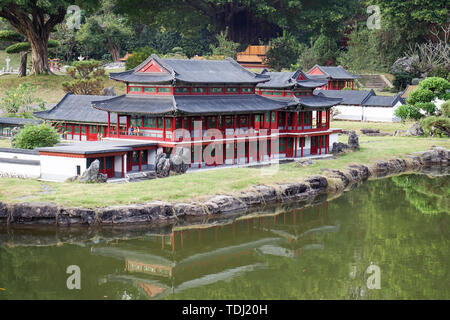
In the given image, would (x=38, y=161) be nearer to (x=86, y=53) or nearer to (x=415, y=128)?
(x=415, y=128)

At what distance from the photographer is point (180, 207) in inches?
1421

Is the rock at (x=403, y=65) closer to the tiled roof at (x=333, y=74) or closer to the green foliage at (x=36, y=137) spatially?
the tiled roof at (x=333, y=74)

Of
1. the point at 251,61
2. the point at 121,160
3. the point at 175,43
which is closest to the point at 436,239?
the point at 121,160

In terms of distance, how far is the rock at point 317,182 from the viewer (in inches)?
1737

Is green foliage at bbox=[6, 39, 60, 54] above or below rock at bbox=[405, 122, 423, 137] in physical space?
above

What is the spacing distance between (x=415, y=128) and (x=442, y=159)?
9.38 m

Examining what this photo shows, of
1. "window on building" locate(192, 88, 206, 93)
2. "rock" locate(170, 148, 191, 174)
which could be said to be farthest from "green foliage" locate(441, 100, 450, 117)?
"rock" locate(170, 148, 191, 174)

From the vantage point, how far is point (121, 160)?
42.9 meters

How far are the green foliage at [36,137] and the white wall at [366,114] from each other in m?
45.1

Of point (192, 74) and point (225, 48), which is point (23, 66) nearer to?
point (225, 48)

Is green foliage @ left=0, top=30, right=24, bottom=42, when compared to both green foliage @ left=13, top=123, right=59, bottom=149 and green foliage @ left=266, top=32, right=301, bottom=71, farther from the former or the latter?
green foliage @ left=13, top=123, right=59, bottom=149

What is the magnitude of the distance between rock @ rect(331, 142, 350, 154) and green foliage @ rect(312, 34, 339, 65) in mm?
50604

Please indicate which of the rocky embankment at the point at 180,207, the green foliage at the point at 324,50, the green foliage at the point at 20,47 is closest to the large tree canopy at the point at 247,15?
the green foliage at the point at 324,50

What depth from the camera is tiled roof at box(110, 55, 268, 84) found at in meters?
48.2
